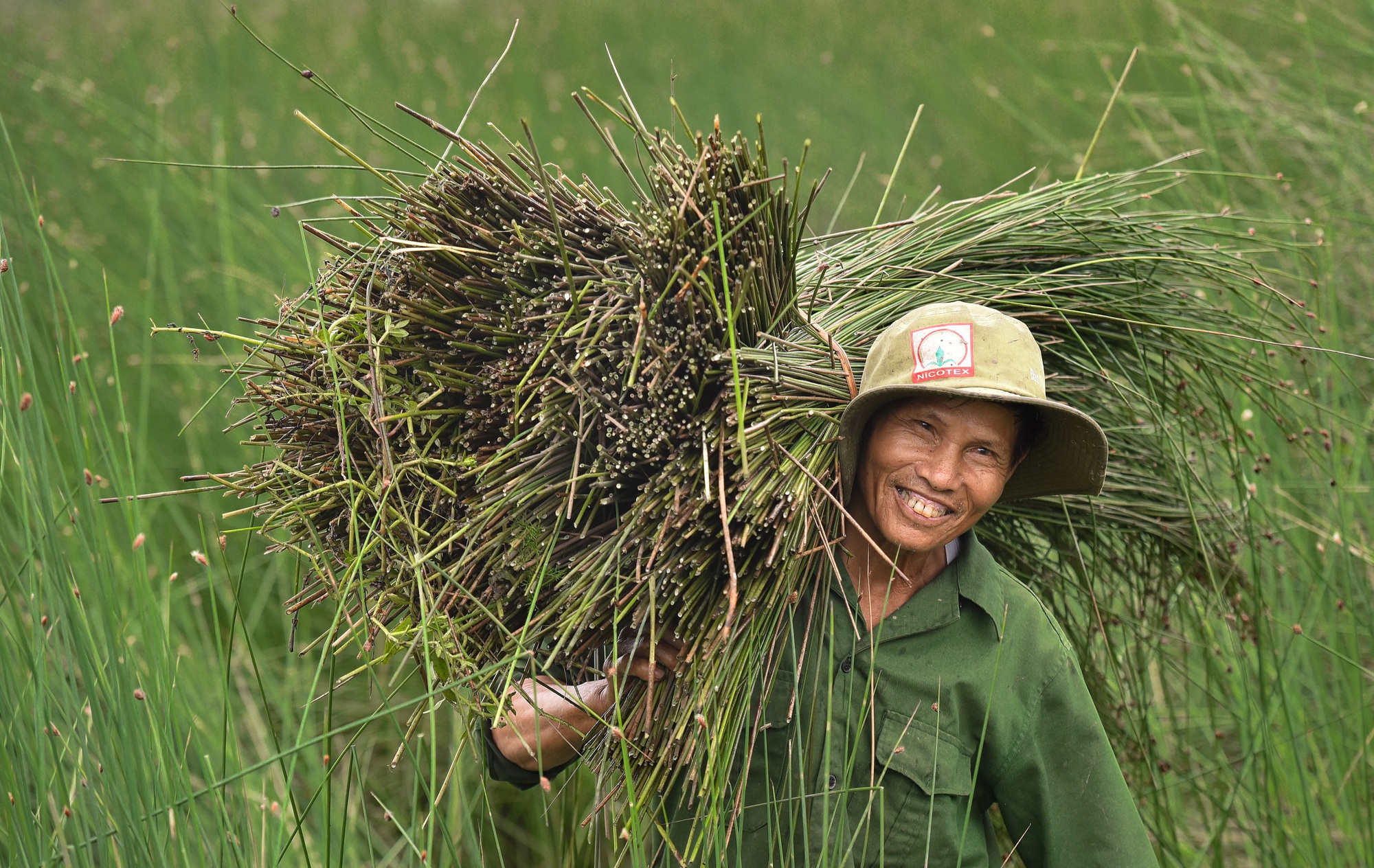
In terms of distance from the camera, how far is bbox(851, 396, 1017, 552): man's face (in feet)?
4.67

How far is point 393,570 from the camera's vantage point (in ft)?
4.89

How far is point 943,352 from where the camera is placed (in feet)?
4.52

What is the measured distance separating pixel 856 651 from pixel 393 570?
607mm

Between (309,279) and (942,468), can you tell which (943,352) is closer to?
(942,468)

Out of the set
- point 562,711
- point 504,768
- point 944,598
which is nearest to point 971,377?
point 944,598

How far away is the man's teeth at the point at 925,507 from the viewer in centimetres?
143

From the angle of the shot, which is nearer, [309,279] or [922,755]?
[922,755]

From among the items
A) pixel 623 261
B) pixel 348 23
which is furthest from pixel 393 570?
pixel 348 23

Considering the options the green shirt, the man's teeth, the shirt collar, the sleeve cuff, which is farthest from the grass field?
the man's teeth

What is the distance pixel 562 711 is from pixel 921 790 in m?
0.49

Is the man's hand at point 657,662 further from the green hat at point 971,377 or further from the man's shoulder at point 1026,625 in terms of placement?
the man's shoulder at point 1026,625

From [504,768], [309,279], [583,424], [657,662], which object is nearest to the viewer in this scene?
[583,424]

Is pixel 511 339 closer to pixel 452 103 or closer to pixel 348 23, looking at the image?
pixel 452 103

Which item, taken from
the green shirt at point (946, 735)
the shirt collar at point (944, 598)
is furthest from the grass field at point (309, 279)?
the shirt collar at point (944, 598)
